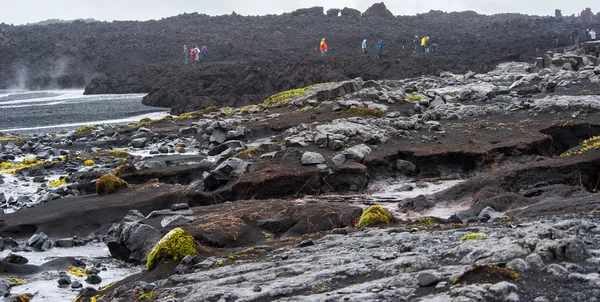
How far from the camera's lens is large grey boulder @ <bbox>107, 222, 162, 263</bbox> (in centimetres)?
1021

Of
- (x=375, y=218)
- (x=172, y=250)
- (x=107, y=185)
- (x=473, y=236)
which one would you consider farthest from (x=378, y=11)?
(x=473, y=236)

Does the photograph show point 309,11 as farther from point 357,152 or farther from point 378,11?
point 357,152

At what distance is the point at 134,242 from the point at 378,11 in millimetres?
84593

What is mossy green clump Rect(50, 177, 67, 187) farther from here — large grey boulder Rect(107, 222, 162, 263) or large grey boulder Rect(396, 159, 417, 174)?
large grey boulder Rect(396, 159, 417, 174)

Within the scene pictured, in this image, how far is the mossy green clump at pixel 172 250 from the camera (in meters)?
8.64

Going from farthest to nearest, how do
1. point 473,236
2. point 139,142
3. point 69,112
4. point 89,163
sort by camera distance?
1. point 69,112
2. point 139,142
3. point 89,163
4. point 473,236

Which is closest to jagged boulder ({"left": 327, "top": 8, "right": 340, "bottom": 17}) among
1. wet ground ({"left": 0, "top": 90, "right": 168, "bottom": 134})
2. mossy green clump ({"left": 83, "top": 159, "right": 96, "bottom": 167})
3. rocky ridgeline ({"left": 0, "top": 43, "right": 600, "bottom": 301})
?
wet ground ({"left": 0, "top": 90, "right": 168, "bottom": 134})

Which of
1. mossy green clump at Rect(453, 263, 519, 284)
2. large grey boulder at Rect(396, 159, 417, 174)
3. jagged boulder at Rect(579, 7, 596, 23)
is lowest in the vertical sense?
large grey boulder at Rect(396, 159, 417, 174)

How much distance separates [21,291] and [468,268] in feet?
21.7

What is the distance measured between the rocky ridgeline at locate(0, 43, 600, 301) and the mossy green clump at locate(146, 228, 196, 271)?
0.20 metres

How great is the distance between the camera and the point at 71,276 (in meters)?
9.54

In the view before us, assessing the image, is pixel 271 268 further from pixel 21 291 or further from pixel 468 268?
pixel 21 291

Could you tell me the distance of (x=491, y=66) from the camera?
42562mm

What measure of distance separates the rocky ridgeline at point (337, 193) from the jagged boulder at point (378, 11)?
63.6m
